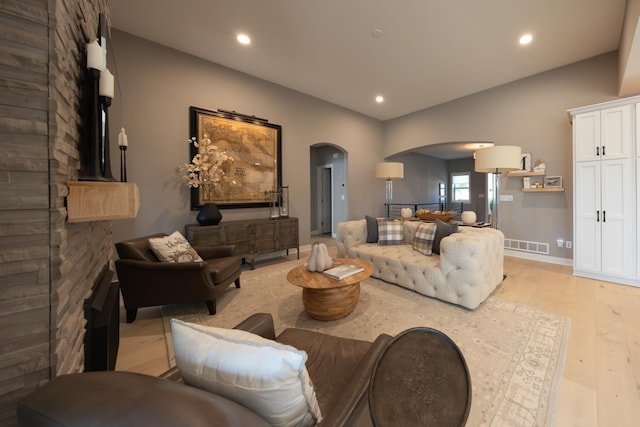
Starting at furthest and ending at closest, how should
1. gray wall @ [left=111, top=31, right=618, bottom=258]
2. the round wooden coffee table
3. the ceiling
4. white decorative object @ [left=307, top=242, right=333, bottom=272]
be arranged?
gray wall @ [left=111, top=31, right=618, bottom=258] → the ceiling → white decorative object @ [left=307, top=242, right=333, bottom=272] → the round wooden coffee table

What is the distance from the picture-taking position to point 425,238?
3119 mm

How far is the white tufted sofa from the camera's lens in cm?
247

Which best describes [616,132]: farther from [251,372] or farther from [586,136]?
[251,372]

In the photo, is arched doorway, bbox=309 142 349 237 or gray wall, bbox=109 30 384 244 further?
arched doorway, bbox=309 142 349 237

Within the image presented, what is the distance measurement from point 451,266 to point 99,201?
9.40ft

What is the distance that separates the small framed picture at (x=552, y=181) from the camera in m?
4.11

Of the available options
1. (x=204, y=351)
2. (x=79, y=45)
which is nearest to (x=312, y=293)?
(x=204, y=351)

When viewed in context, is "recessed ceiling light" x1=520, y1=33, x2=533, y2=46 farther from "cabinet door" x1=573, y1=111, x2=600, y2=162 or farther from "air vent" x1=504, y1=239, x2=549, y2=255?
"air vent" x1=504, y1=239, x2=549, y2=255

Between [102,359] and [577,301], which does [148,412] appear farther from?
[577,301]

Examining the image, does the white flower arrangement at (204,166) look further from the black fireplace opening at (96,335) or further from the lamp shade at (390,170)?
the lamp shade at (390,170)

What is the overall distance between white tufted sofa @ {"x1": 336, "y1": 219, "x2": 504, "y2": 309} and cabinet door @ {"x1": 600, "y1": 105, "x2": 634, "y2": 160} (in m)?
1.93

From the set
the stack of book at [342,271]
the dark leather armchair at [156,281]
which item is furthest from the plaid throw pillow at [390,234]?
the dark leather armchair at [156,281]

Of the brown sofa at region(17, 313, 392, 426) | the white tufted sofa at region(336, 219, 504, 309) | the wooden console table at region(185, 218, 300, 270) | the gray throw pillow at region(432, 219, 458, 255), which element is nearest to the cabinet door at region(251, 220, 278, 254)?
the wooden console table at region(185, 218, 300, 270)

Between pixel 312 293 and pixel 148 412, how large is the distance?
6.28 feet
